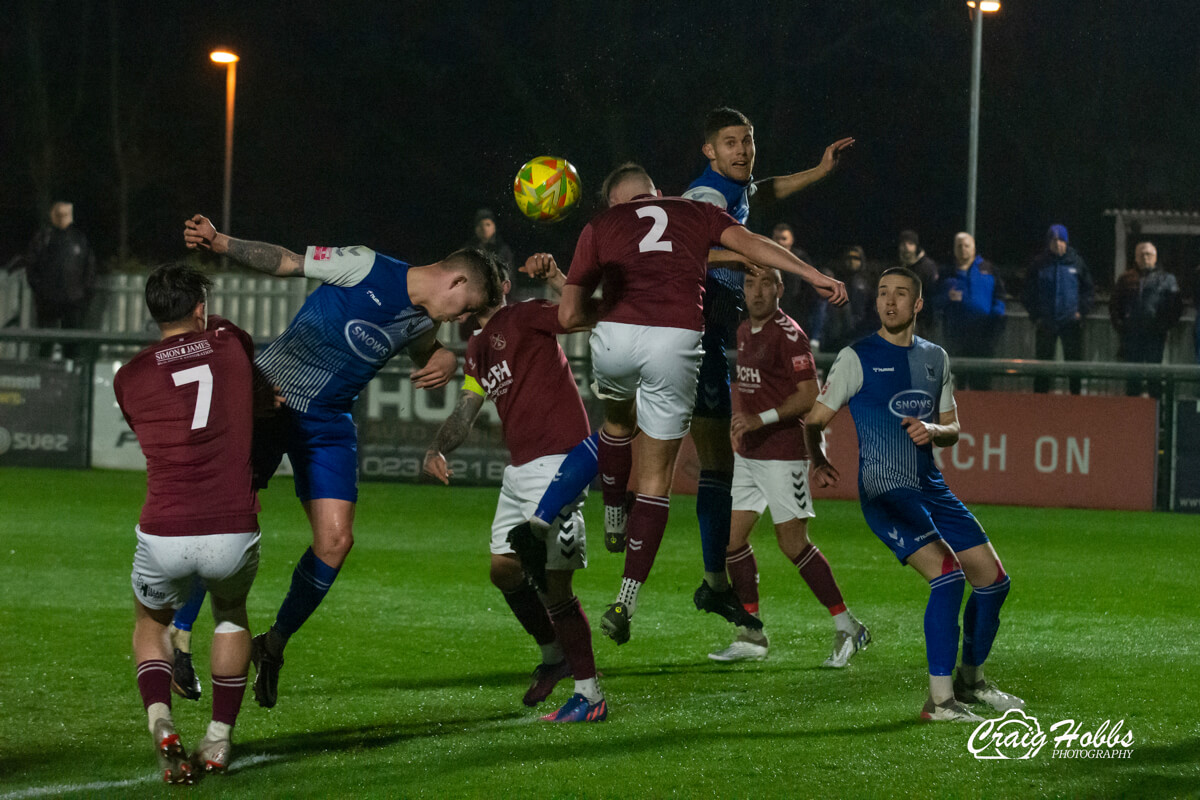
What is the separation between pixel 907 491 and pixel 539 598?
6.10ft

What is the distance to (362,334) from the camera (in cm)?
638

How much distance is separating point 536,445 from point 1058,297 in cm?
1221

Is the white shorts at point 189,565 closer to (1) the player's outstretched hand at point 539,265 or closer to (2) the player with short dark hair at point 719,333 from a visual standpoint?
(1) the player's outstretched hand at point 539,265

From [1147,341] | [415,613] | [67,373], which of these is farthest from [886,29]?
[415,613]

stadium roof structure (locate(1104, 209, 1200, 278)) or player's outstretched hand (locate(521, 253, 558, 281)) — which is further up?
stadium roof structure (locate(1104, 209, 1200, 278))

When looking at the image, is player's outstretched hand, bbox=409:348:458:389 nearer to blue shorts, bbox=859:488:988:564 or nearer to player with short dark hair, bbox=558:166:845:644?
player with short dark hair, bbox=558:166:845:644

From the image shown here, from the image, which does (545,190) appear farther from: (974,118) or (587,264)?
(974,118)

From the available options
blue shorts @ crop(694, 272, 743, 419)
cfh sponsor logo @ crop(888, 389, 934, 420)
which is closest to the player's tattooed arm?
blue shorts @ crop(694, 272, 743, 419)

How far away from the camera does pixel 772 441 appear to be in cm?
844

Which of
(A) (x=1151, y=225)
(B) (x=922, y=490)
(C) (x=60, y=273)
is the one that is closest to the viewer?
(B) (x=922, y=490)

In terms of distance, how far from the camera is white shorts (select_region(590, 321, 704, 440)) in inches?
251

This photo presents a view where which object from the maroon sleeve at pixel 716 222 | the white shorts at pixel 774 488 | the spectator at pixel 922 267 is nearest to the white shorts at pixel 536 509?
the maroon sleeve at pixel 716 222

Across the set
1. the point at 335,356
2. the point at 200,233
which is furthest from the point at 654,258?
the point at 200,233

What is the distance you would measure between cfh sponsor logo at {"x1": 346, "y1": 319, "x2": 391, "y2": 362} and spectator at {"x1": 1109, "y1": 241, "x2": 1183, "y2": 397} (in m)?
12.8
